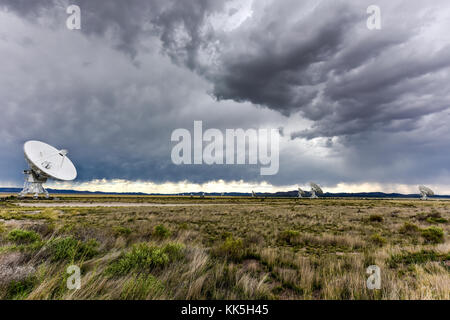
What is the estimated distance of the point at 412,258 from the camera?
6.79 metres

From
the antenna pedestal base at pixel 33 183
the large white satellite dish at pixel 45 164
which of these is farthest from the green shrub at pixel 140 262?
the antenna pedestal base at pixel 33 183

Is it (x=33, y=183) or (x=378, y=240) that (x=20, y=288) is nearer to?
(x=378, y=240)

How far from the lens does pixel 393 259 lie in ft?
22.2

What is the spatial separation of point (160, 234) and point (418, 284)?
368 inches

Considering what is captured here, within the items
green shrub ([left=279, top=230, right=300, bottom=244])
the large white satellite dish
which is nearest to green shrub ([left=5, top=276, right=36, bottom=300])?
green shrub ([left=279, top=230, right=300, bottom=244])

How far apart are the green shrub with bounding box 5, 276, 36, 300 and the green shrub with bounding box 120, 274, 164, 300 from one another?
149 centimetres

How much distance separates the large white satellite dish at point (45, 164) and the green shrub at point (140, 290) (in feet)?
199

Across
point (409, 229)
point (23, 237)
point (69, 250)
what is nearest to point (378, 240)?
point (409, 229)

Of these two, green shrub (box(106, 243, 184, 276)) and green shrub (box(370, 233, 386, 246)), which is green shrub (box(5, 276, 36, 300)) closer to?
green shrub (box(106, 243, 184, 276))

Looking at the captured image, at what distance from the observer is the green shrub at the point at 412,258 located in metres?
6.38

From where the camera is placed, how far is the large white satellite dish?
158 feet

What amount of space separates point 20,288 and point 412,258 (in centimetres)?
1055
